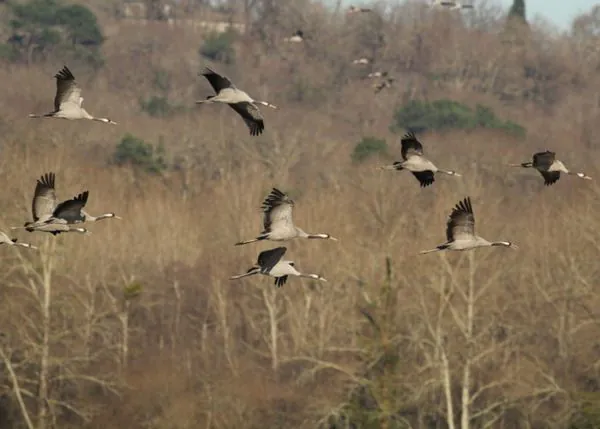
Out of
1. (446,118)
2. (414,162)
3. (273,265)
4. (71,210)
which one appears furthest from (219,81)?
(446,118)

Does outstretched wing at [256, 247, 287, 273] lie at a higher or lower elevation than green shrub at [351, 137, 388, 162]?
lower

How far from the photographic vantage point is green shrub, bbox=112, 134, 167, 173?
116 metres

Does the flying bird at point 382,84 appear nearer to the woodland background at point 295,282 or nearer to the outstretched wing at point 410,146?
the woodland background at point 295,282

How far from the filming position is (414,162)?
3512cm

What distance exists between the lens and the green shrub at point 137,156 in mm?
115750

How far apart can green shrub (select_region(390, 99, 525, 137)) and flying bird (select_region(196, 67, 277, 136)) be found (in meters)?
102

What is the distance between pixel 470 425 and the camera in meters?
66.3

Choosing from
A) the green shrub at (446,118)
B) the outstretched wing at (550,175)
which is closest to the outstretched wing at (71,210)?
the outstretched wing at (550,175)

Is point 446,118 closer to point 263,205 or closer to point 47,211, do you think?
point 47,211

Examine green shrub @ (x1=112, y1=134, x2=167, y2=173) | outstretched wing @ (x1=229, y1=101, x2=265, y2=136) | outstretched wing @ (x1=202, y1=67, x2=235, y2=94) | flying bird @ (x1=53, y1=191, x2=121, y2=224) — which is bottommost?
flying bird @ (x1=53, y1=191, x2=121, y2=224)

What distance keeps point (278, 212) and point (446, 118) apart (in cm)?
10672

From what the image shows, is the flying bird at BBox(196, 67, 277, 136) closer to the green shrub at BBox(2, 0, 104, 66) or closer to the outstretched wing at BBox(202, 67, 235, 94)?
the outstretched wing at BBox(202, 67, 235, 94)

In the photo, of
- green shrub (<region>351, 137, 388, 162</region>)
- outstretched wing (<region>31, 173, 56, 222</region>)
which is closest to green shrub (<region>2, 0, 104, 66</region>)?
green shrub (<region>351, 137, 388, 162</region>)

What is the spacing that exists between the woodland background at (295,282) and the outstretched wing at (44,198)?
23285 millimetres
